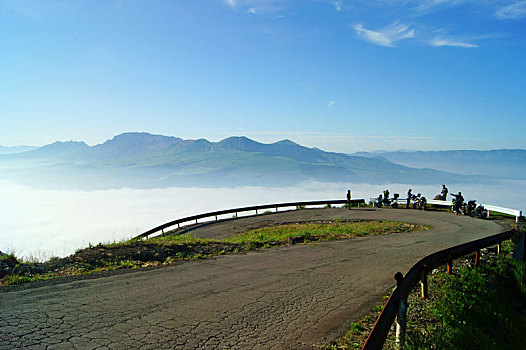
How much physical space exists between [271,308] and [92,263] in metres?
6.62

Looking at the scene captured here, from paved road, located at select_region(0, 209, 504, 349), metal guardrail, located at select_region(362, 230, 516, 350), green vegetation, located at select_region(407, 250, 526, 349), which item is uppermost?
metal guardrail, located at select_region(362, 230, 516, 350)

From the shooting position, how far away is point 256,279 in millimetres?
9289

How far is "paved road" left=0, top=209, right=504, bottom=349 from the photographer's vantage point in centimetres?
548

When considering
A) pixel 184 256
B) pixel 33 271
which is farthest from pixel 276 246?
pixel 33 271

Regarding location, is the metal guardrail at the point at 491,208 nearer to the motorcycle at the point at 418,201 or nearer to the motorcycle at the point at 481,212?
the motorcycle at the point at 481,212

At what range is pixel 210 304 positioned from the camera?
7.22 meters

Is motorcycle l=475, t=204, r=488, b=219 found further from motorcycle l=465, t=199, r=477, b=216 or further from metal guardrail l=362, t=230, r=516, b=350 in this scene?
metal guardrail l=362, t=230, r=516, b=350

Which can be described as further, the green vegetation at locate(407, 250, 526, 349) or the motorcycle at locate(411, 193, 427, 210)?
the motorcycle at locate(411, 193, 427, 210)

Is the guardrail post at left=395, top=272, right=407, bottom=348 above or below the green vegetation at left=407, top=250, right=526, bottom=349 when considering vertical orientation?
above

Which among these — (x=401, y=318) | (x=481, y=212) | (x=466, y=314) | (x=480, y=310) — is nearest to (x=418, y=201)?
(x=481, y=212)

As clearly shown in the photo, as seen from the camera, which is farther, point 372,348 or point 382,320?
point 382,320

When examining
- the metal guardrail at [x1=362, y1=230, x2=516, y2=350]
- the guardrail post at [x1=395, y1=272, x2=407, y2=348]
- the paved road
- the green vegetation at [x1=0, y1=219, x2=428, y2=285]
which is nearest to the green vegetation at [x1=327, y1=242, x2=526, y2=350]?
the guardrail post at [x1=395, y1=272, x2=407, y2=348]

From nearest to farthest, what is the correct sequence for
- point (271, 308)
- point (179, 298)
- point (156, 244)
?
point (271, 308), point (179, 298), point (156, 244)

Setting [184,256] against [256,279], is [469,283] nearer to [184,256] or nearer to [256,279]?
[256,279]
